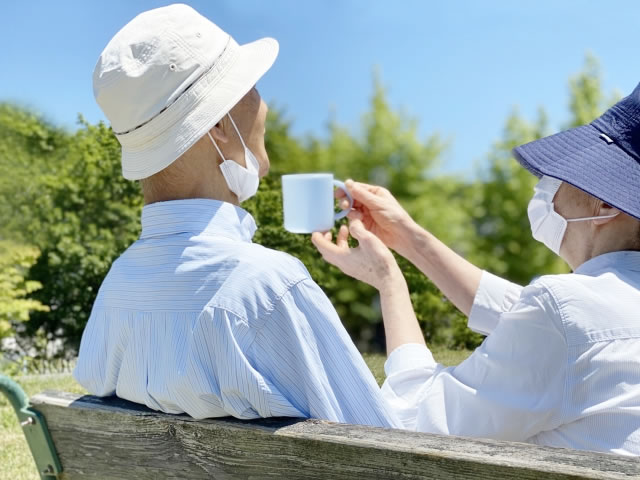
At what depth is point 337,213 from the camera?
8.98 ft

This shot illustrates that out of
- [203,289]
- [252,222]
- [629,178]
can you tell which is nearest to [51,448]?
[203,289]

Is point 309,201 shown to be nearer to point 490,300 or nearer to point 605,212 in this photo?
point 490,300

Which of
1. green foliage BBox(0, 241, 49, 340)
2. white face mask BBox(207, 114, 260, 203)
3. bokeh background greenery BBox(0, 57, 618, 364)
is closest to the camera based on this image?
white face mask BBox(207, 114, 260, 203)

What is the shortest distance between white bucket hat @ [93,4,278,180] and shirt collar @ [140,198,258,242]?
0.11 metres

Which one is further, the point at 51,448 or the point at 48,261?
the point at 48,261

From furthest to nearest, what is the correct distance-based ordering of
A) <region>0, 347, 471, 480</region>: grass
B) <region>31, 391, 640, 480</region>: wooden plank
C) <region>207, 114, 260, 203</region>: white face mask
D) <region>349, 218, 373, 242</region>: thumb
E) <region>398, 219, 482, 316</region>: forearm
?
<region>0, 347, 471, 480</region>: grass → <region>398, 219, 482, 316</region>: forearm → <region>349, 218, 373, 242</region>: thumb → <region>207, 114, 260, 203</region>: white face mask → <region>31, 391, 640, 480</region>: wooden plank

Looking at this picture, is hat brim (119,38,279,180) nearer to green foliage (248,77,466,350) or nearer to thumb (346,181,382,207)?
thumb (346,181,382,207)

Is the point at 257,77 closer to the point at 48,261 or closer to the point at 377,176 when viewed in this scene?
the point at 48,261

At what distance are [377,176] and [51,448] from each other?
2461cm

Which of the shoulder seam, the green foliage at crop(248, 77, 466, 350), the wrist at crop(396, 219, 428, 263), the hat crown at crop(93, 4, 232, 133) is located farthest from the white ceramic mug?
the green foliage at crop(248, 77, 466, 350)

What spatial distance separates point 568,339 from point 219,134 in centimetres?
94

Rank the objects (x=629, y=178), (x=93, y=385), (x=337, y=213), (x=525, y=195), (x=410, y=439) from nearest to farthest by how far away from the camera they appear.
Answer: (x=410, y=439), (x=629, y=178), (x=93, y=385), (x=337, y=213), (x=525, y=195)

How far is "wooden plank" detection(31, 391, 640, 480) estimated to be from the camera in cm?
132

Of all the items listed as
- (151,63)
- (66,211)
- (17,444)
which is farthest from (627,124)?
(66,211)
